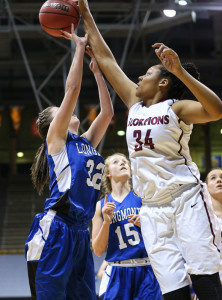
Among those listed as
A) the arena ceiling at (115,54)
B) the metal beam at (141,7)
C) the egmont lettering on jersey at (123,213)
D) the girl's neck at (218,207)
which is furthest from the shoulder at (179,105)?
the arena ceiling at (115,54)

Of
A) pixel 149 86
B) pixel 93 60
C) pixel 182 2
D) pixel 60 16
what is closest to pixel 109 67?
pixel 93 60

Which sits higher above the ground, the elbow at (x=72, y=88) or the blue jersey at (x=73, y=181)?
the elbow at (x=72, y=88)

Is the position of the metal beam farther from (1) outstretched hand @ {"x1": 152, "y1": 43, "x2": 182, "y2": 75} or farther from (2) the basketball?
(1) outstretched hand @ {"x1": 152, "y1": 43, "x2": 182, "y2": 75}

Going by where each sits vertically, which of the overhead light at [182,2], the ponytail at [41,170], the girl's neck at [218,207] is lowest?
the girl's neck at [218,207]

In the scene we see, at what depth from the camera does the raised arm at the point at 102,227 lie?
4012mm

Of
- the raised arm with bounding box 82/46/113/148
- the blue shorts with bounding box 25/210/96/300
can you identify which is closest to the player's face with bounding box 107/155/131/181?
the raised arm with bounding box 82/46/113/148

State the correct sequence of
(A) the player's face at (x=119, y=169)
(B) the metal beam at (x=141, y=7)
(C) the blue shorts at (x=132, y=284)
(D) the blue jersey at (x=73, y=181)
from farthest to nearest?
1. (B) the metal beam at (x=141, y=7)
2. (A) the player's face at (x=119, y=169)
3. (C) the blue shorts at (x=132, y=284)
4. (D) the blue jersey at (x=73, y=181)

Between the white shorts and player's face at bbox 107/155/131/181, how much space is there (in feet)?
5.91

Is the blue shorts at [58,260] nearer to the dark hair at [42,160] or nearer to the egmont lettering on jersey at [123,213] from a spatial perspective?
the dark hair at [42,160]

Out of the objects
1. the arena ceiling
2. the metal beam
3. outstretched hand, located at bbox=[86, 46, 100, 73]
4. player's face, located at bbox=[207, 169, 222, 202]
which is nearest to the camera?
outstretched hand, located at bbox=[86, 46, 100, 73]

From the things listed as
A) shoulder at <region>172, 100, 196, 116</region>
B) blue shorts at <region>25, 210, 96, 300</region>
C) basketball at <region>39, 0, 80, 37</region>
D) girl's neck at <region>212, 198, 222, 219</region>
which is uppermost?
basketball at <region>39, 0, 80, 37</region>

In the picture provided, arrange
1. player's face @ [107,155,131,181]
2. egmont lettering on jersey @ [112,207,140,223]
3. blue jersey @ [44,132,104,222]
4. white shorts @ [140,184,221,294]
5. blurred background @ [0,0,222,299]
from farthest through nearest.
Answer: blurred background @ [0,0,222,299] < player's face @ [107,155,131,181] < egmont lettering on jersey @ [112,207,140,223] < blue jersey @ [44,132,104,222] < white shorts @ [140,184,221,294]

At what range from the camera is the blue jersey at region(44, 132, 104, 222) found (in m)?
3.11

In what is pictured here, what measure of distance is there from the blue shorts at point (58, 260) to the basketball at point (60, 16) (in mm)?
1337
